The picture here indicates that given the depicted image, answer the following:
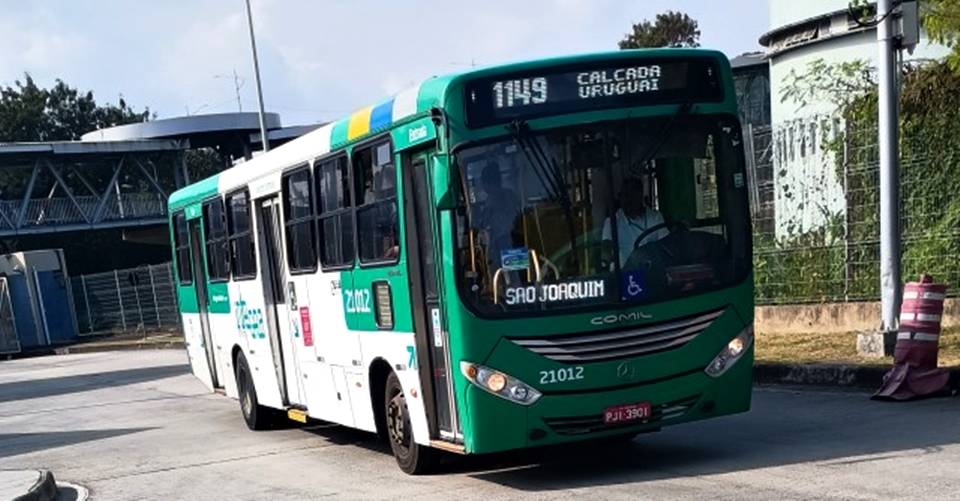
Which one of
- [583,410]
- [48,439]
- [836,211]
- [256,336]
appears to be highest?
[836,211]

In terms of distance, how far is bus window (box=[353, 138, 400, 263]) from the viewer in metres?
10.9

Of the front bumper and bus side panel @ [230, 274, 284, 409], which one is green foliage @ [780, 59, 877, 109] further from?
the front bumper

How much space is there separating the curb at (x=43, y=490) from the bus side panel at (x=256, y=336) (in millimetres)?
2766

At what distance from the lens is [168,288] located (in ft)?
166

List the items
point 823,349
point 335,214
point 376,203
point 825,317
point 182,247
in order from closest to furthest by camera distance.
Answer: point 376,203 → point 335,214 → point 823,349 → point 825,317 → point 182,247

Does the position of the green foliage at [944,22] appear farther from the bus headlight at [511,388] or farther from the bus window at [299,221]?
the bus headlight at [511,388]

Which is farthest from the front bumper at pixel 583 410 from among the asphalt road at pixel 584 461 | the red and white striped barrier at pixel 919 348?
the red and white striped barrier at pixel 919 348

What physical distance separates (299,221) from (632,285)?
4773mm

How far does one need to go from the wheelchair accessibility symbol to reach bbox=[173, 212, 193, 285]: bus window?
35.1 ft

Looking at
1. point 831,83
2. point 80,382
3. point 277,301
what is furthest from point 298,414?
point 80,382

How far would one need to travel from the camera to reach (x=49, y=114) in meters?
88.0

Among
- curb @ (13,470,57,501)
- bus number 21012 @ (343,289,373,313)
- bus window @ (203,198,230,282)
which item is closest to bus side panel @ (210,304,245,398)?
bus window @ (203,198,230,282)

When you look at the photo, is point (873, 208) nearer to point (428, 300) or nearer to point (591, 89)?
point (591, 89)

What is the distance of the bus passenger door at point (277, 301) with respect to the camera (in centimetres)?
1448
